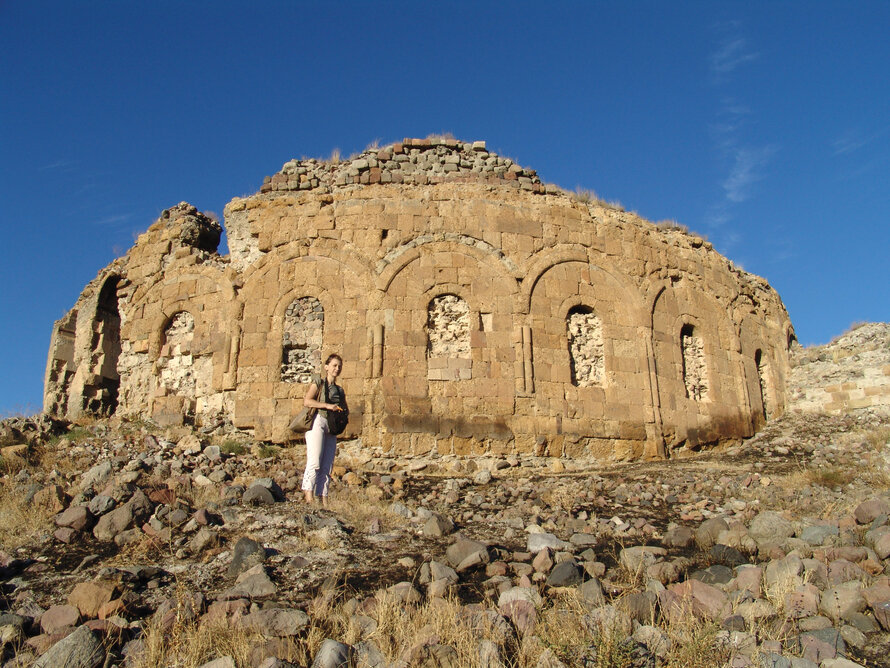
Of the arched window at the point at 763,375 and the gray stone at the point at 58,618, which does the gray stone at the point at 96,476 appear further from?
the arched window at the point at 763,375

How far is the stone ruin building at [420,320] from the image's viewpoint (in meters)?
9.52

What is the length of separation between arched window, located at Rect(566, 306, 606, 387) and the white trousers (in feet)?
15.0

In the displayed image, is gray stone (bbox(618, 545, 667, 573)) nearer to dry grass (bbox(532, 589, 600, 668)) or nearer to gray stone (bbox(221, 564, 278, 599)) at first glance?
dry grass (bbox(532, 589, 600, 668))

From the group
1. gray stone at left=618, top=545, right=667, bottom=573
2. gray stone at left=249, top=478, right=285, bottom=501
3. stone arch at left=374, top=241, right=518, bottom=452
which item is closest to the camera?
gray stone at left=618, top=545, right=667, bottom=573

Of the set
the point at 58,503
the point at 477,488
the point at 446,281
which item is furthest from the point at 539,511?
the point at 58,503

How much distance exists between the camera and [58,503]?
6441mm

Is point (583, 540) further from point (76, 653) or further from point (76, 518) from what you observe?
point (76, 518)

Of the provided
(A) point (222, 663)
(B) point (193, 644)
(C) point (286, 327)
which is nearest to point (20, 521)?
(B) point (193, 644)

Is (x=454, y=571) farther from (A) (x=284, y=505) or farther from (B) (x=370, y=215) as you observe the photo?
(B) (x=370, y=215)

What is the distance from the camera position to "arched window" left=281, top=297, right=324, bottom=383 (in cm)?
971

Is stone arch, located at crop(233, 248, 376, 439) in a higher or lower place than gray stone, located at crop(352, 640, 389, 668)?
higher

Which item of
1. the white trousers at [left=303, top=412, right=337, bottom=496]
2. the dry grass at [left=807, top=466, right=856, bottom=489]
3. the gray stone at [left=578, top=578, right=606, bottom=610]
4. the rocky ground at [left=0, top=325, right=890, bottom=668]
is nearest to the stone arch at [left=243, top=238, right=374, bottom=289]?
the rocky ground at [left=0, top=325, right=890, bottom=668]

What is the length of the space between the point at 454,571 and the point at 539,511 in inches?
88.2

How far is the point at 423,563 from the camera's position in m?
5.13
